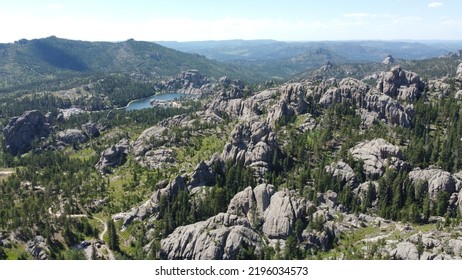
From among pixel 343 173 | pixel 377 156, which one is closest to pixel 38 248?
pixel 343 173

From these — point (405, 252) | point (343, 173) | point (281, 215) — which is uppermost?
point (343, 173)

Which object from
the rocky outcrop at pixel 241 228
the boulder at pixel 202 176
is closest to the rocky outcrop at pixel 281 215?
the rocky outcrop at pixel 241 228

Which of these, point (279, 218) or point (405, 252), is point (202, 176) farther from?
point (405, 252)

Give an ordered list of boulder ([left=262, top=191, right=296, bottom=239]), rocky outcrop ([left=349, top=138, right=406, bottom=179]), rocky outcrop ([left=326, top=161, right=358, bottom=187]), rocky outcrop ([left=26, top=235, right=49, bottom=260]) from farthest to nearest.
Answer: rocky outcrop ([left=349, top=138, right=406, bottom=179]), rocky outcrop ([left=326, top=161, right=358, bottom=187]), boulder ([left=262, top=191, right=296, bottom=239]), rocky outcrop ([left=26, top=235, right=49, bottom=260])

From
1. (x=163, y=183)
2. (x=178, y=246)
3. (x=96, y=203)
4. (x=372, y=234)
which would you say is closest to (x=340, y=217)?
(x=372, y=234)

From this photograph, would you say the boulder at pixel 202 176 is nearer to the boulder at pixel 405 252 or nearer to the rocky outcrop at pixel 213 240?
the rocky outcrop at pixel 213 240

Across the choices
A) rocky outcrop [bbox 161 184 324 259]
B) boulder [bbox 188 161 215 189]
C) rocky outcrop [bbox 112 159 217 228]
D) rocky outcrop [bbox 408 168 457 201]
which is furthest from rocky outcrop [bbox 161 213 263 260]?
rocky outcrop [bbox 408 168 457 201]

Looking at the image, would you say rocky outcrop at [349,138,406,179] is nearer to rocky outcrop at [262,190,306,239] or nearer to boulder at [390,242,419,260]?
rocky outcrop at [262,190,306,239]
